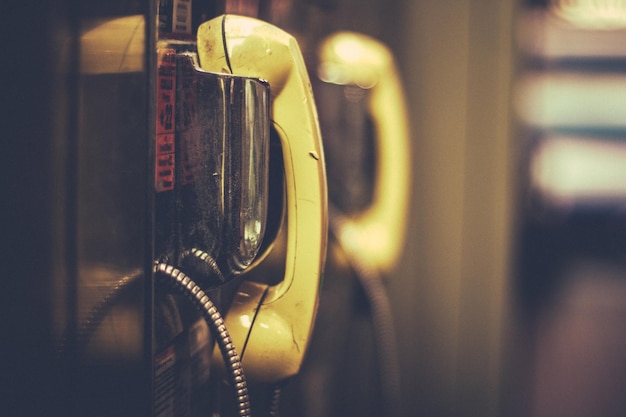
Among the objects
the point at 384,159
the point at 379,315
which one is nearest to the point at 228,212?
the point at 379,315

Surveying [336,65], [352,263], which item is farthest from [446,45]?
[352,263]

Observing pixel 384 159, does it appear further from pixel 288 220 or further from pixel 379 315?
pixel 288 220

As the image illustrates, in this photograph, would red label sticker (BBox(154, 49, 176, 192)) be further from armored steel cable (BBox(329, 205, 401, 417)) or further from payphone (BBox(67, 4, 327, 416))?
armored steel cable (BBox(329, 205, 401, 417))

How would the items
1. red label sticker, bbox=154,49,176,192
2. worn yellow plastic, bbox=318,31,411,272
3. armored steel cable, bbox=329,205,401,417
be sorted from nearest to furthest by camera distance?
red label sticker, bbox=154,49,176,192
armored steel cable, bbox=329,205,401,417
worn yellow plastic, bbox=318,31,411,272

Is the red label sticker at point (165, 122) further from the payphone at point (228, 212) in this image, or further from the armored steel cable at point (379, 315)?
the armored steel cable at point (379, 315)

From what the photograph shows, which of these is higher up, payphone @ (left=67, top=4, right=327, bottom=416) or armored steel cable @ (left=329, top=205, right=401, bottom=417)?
payphone @ (left=67, top=4, right=327, bottom=416)

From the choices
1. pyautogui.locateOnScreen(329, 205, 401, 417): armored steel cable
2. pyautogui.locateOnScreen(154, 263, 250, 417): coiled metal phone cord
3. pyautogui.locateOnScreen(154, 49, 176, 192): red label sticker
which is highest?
pyautogui.locateOnScreen(154, 49, 176, 192): red label sticker

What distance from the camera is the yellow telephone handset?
538 millimetres

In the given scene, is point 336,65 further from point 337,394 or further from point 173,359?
point 173,359

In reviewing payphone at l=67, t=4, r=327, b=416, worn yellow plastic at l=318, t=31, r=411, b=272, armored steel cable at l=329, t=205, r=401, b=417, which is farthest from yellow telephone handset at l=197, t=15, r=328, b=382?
worn yellow plastic at l=318, t=31, r=411, b=272

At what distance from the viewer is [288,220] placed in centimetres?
58

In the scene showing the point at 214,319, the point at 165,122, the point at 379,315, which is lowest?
the point at 379,315

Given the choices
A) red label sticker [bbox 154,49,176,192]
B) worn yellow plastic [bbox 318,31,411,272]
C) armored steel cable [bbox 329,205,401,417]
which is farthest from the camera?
worn yellow plastic [bbox 318,31,411,272]

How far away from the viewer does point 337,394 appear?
3.71ft
